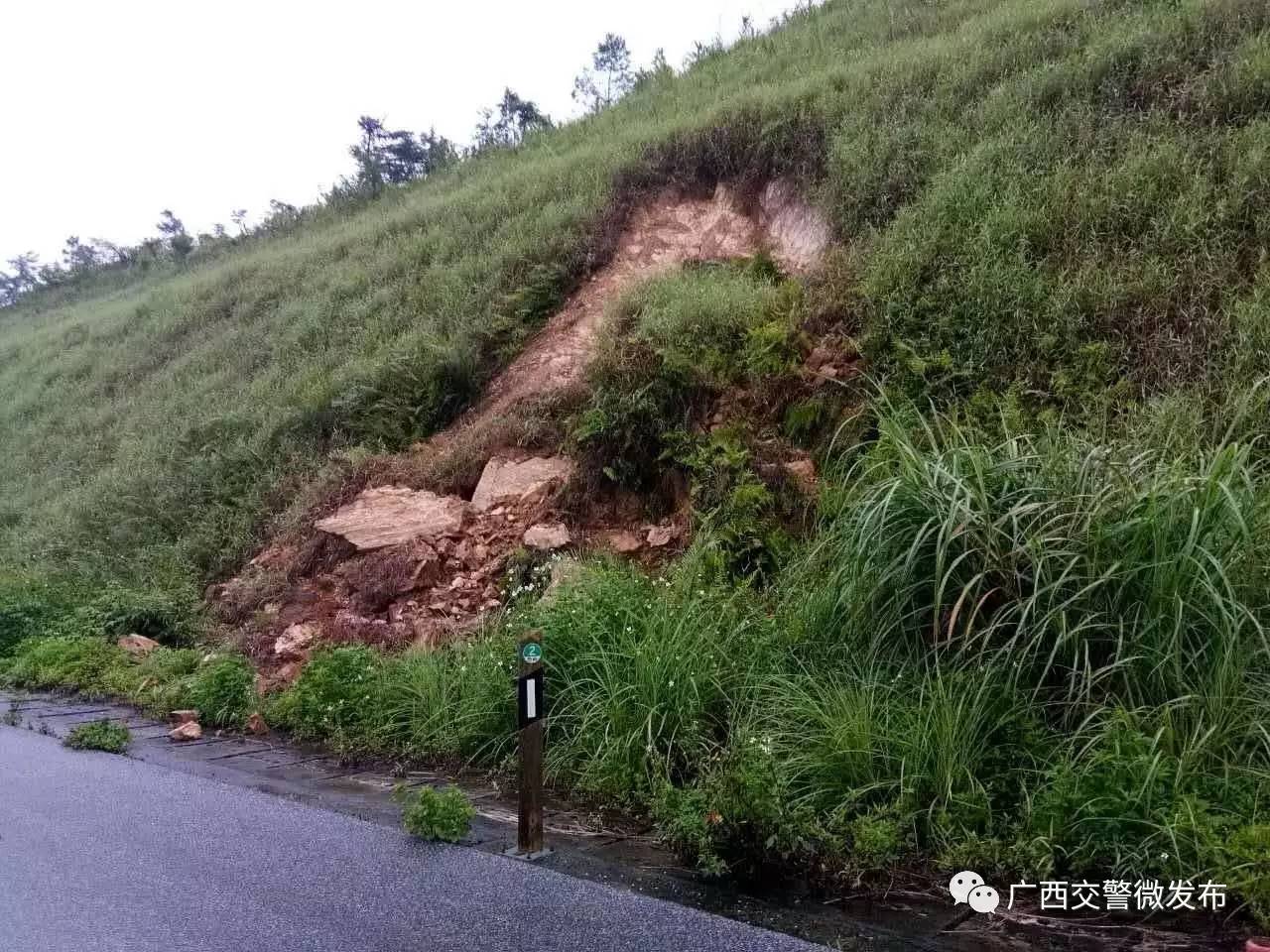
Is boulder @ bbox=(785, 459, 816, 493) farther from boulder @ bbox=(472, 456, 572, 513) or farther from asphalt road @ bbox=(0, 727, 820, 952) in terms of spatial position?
asphalt road @ bbox=(0, 727, 820, 952)

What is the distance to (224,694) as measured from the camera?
7035 mm

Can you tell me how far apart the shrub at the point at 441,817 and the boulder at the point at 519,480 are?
3.79 m

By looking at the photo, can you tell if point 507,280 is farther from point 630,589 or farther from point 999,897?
point 999,897

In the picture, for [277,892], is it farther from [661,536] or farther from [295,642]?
[295,642]

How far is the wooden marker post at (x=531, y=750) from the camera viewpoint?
13.3ft

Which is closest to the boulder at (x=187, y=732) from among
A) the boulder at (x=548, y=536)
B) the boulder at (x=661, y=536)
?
the boulder at (x=548, y=536)

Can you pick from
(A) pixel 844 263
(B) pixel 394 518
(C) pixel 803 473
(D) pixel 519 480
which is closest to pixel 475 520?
(D) pixel 519 480

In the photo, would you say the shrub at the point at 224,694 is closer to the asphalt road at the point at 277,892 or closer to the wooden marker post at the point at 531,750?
the asphalt road at the point at 277,892

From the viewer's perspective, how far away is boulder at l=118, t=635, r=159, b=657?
861cm

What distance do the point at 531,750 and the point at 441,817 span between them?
1.96ft

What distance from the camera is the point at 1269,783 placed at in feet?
11.0

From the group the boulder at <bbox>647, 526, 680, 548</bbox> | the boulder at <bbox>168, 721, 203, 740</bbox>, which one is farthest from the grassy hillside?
the boulder at <bbox>168, 721, 203, 740</bbox>

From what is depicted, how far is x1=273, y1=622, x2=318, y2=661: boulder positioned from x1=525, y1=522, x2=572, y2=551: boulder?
6.23ft

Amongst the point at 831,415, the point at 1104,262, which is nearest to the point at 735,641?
the point at 831,415
